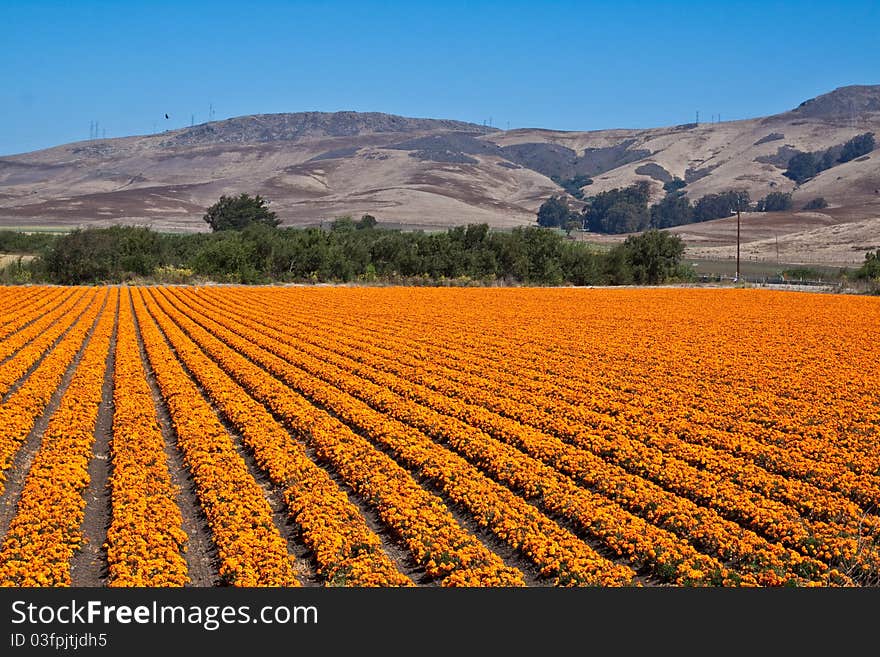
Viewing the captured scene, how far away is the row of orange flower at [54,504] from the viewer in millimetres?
9555

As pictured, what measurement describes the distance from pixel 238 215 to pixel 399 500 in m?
128

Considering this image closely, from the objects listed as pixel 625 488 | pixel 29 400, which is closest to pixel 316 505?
pixel 625 488

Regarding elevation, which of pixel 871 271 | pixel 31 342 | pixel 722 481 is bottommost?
pixel 722 481

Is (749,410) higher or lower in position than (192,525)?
higher

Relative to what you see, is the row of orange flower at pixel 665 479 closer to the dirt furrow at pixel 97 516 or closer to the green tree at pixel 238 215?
the dirt furrow at pixel 97 516

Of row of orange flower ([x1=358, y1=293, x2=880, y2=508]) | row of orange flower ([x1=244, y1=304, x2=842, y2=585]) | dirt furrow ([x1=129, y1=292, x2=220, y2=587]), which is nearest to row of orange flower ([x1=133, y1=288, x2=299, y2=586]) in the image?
dirt furrow ([x1=129, y1=292, x2=220, y2=587])

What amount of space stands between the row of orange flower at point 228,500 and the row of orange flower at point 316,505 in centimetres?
34

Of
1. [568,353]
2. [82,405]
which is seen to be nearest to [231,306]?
[568,353]

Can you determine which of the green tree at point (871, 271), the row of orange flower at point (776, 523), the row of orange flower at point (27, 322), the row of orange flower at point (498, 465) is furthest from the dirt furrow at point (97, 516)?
the green tree at point (871, 271)

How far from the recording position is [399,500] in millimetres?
11984

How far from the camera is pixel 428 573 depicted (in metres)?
10.1

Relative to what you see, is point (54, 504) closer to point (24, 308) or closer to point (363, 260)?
point (24, 308)

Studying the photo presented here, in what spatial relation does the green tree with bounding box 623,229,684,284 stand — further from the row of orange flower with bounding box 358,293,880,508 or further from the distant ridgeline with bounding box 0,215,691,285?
the row of orange flower with bounding box 358,293,880,508

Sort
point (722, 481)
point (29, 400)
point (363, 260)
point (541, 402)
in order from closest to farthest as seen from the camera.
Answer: point (722, 481)
point (29, 400)
point (541, 402)
point (363, 260)
